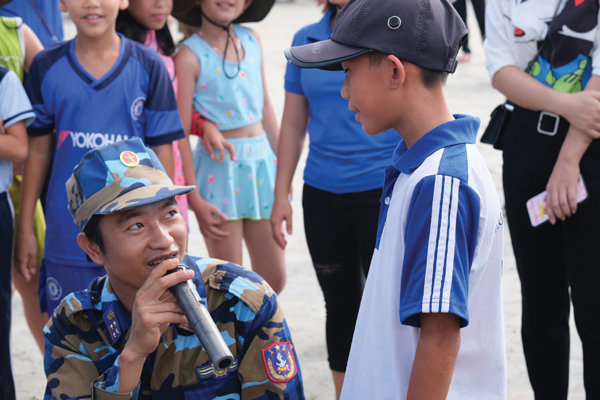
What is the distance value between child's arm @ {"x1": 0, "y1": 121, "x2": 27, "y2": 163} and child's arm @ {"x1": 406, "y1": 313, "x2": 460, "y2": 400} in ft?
5.92

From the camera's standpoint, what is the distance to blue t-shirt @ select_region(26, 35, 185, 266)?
261cm

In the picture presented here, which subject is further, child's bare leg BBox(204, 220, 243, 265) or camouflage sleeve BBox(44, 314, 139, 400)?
child's bare leg BBox(204, 220, 243, 265)

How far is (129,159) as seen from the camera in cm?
176

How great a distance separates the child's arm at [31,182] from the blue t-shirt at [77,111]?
6cm

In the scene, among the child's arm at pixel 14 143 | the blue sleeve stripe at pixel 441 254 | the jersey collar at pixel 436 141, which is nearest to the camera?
the blue sleeve stripe at pixel 441 254

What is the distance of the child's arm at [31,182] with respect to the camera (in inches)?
107

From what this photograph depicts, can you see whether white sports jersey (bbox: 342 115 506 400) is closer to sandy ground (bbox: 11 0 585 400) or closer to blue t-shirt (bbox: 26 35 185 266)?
blue t-shirt (bbox: 26 35 185 266)

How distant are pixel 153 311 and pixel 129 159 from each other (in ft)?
1.36

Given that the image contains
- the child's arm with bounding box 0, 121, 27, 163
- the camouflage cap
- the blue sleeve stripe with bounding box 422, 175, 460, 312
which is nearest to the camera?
the blue sleeve stripe with bounding box 422, 175, 460, 312

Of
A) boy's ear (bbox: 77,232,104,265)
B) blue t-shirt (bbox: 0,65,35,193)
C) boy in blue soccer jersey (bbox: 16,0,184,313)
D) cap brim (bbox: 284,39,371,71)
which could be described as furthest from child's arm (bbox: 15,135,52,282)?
cap brim (bbox: 284,39,371,71)

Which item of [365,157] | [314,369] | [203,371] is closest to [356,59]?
[203,371]

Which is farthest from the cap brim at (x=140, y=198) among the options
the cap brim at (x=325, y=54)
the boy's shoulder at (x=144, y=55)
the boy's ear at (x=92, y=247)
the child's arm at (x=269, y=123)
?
the child's arm at (x=269, y=123)

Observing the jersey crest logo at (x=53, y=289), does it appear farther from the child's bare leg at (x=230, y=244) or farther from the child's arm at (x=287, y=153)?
the child's arm at (x=287, y=153)

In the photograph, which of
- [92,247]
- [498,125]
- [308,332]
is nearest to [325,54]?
[92,247]
